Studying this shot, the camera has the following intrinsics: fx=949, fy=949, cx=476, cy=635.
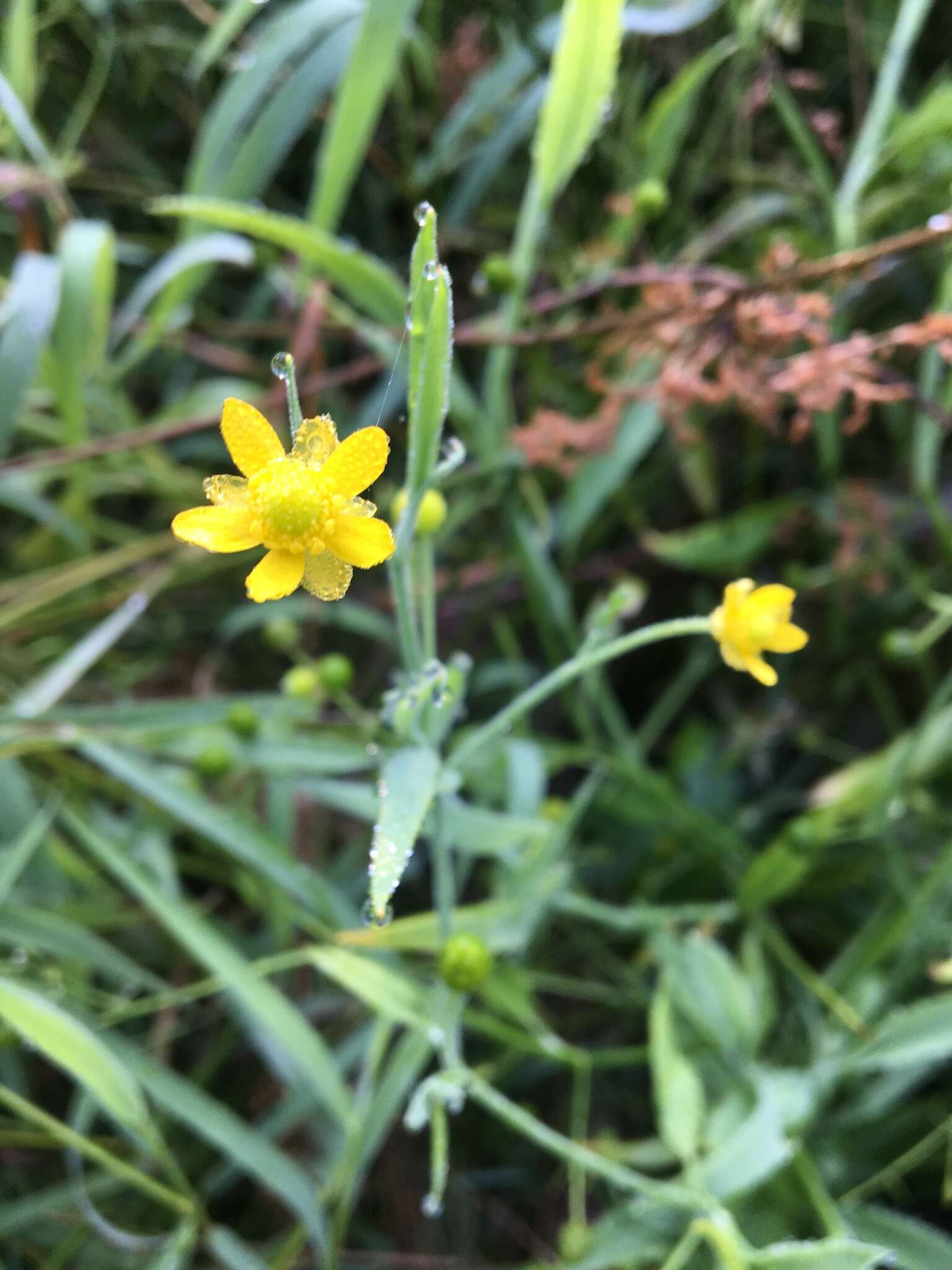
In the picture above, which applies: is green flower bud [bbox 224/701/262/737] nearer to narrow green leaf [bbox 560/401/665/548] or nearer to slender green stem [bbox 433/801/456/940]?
slender green stem [bbox 433/801/456/940]

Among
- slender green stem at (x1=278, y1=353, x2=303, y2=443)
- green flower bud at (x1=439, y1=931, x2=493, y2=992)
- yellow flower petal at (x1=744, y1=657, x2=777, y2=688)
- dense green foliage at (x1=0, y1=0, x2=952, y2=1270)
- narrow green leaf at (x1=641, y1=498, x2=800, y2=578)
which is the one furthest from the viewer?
narrow green leaf at (x1=641, y1=498, x2=800, y2=578)

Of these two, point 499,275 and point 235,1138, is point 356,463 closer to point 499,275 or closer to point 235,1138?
point 499,275

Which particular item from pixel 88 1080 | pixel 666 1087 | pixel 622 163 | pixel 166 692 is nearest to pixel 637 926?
pixel 666 1087

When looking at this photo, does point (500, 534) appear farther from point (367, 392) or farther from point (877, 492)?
point (877, 492)

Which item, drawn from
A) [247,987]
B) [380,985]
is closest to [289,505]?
[380,985]

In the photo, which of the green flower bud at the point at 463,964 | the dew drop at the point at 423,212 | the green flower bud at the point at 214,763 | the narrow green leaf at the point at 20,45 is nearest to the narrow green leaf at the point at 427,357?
the dew drop at the point at 423,212

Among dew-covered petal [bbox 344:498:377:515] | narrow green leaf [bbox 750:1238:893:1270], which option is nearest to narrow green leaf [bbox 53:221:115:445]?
dew-covered petal [bbox 344:498:377:515]
